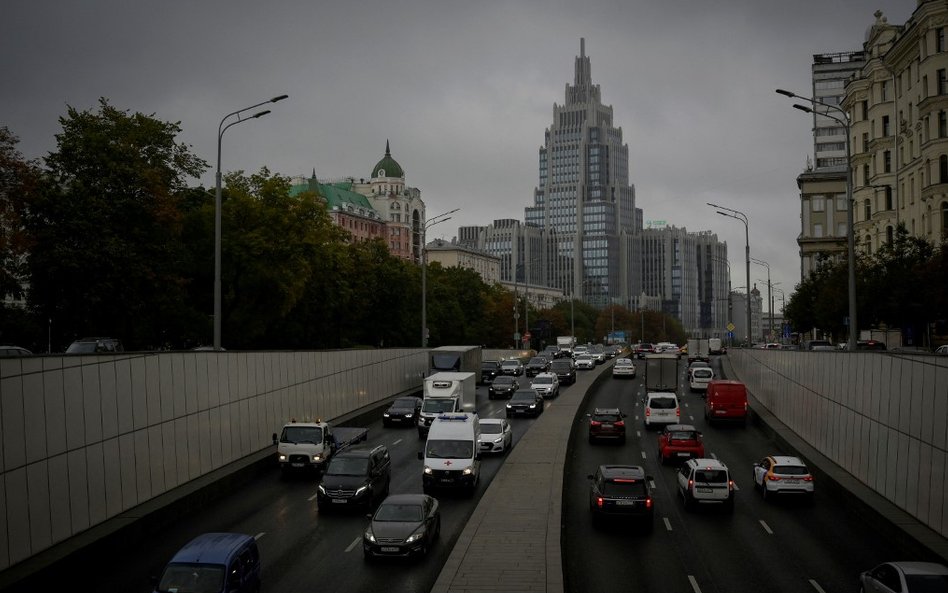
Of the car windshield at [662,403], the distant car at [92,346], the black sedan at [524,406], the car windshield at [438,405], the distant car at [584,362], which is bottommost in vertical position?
the distant car at [584,362]

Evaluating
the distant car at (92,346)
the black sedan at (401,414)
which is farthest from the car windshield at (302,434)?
the black sedan at (401,414)

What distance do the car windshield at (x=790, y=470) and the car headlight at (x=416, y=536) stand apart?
13.8 meters

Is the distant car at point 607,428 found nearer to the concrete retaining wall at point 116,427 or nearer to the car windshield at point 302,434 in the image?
the car windshield at point 302,434

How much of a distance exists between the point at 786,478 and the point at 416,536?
1400cm

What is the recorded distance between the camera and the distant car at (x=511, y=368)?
78556 millimetres

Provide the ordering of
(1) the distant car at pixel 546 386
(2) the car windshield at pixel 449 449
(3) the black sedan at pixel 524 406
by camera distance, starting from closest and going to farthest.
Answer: (2) the car windshield at pixel 449 449 → (3) the black sedan at pixel 524 406 → (1) the distant car at pixel 546 386

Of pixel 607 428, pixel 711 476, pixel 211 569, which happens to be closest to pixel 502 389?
pixel 607 428

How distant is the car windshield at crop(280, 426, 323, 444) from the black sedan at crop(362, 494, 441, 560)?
39.0ft

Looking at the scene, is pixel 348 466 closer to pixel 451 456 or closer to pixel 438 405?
pixel 451 456

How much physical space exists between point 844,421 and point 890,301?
2287 cm

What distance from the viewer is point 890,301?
173 feet

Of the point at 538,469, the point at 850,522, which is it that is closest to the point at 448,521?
the point at 538,469

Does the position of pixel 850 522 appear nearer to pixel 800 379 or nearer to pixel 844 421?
pixel 844 421

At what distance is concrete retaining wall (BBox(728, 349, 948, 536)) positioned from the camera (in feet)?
74.7
